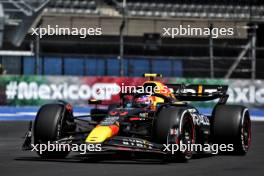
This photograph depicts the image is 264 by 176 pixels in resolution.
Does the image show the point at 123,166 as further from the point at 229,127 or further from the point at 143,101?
the point at 229,127

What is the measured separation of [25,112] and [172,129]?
48.5 ft

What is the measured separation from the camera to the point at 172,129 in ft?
33.8

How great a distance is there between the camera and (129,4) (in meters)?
37.1

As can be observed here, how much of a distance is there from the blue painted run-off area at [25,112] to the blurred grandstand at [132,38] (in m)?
1.72

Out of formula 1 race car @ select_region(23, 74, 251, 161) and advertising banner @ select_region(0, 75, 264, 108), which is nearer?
formula 1 race car @ select_region(23, 74, 251, 161)

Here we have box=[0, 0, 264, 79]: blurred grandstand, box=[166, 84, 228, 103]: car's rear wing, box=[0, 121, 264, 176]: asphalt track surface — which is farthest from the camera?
box=[0, 0, 264, 79]: blurred grandstand

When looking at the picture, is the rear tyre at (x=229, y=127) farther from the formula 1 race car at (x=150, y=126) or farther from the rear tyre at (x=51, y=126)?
the rear tyre at (x=51, y=126)

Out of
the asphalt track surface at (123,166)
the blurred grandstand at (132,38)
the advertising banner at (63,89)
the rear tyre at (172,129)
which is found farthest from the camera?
the blurred grandstand at (132,38)

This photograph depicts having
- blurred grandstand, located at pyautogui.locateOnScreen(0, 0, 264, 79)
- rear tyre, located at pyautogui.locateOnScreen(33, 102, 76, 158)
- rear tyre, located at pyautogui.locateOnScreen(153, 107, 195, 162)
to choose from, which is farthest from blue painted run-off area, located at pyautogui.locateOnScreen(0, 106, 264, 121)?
rear tyre, located at pyautogui.locateOnScreen(153, 107, 195, 162)

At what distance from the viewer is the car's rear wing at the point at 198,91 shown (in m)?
12.8

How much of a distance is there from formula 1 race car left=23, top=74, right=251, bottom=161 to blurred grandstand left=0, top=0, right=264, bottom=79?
1453 cm

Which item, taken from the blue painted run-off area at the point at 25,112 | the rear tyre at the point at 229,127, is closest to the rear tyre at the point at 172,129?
the rear tyre at the point at 229,127

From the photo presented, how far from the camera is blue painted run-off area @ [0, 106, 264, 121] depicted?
78.1 feet

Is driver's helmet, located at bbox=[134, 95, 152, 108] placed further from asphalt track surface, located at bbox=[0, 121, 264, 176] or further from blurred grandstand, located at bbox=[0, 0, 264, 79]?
blurred grandstand, located at bbox=[0, 0, 264, 79]
